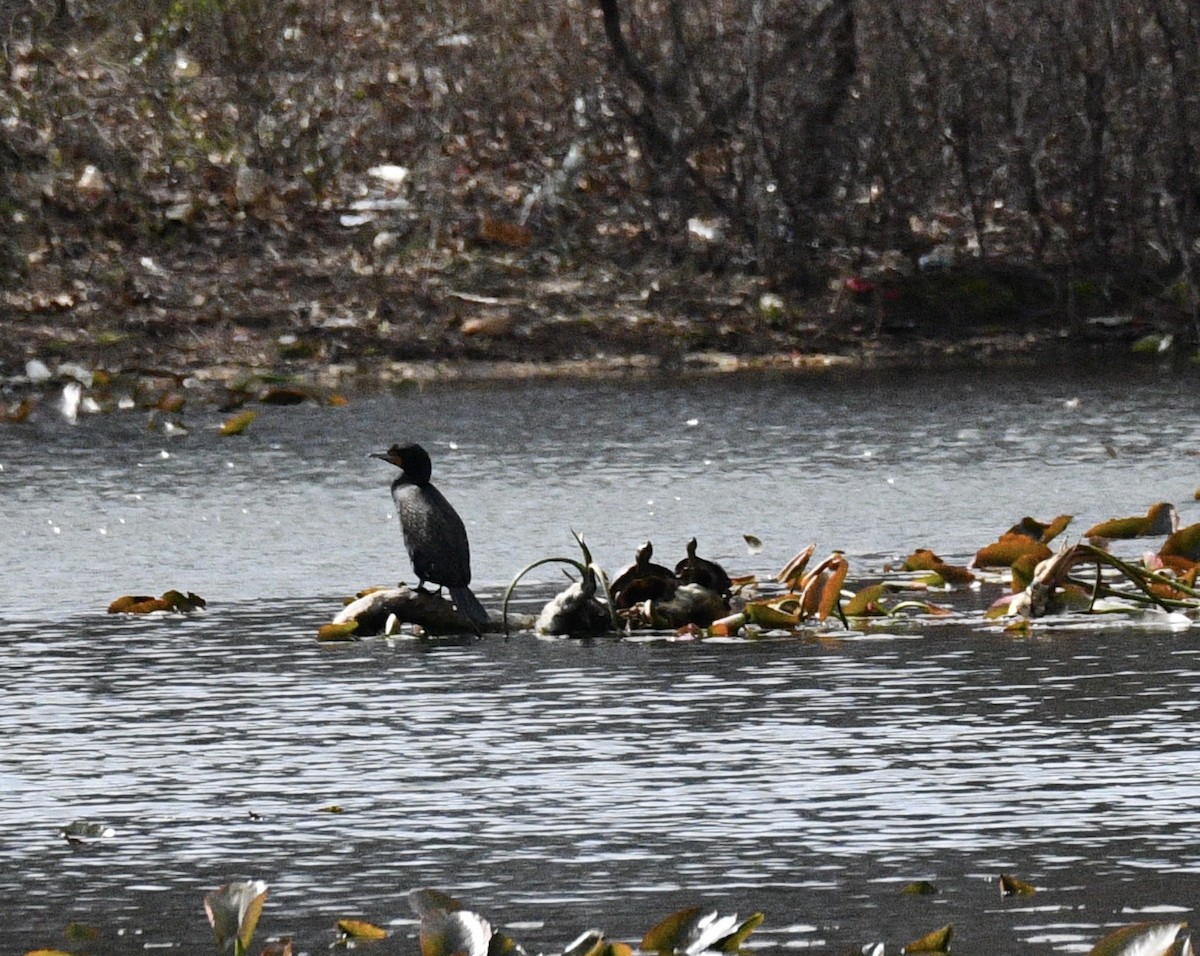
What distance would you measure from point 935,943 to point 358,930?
3.45ft

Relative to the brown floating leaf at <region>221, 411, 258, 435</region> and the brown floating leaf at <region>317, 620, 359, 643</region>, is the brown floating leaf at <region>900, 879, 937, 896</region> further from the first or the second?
the brown floating leaf at <region>221, 411, 258, 435</region>

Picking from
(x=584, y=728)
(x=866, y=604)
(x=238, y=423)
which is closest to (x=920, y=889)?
(x=584, y=728)

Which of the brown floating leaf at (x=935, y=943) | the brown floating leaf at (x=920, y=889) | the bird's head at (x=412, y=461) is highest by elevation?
the bird's head at (x=412, y=461)

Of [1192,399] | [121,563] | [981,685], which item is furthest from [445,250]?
[981,685]

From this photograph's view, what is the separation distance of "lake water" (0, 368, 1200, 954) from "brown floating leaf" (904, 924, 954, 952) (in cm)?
6

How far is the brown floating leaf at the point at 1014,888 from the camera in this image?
18.6 feet

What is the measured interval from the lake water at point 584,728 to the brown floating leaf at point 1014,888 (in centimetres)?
3

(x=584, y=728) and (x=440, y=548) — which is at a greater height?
(x=440, y=548)

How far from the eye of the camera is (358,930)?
5.45m

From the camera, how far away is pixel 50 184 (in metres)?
24.5

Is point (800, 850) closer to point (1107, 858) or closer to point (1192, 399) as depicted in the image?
point (1107, 858)

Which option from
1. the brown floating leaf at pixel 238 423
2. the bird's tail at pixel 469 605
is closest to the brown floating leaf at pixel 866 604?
the bird's tail at pixel 469 605

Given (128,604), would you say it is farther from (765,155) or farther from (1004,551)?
(765,155)

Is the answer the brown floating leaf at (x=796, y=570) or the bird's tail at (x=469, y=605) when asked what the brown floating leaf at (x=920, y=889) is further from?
the brown floating leaf at (x=796, y=570)
